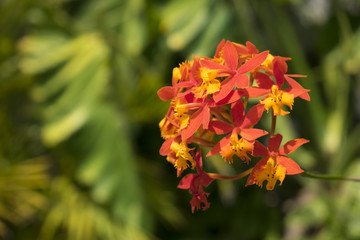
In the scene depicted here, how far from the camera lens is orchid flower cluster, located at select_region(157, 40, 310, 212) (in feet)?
1.14

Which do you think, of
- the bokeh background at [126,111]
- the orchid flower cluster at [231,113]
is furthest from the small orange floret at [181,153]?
the bokeh background at [126,111]

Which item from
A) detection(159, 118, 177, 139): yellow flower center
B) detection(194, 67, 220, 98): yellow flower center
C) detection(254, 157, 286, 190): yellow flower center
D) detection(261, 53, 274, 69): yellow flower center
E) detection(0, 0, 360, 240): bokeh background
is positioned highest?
detection(194, 67, 220, 98): yellow flower center

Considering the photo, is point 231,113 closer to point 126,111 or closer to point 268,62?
point 268,62

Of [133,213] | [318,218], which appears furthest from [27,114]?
[318,218]

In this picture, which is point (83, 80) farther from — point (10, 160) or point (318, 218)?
point (318, 218)

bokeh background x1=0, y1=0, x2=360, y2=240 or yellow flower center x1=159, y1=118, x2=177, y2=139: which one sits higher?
yellow flower center x1=159, y1=118, x2=177, y2=139

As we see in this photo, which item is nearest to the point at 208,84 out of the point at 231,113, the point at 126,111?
the point at 231,113

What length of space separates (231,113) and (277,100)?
4 centimetres

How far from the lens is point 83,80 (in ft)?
4.66

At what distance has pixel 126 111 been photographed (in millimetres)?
1497

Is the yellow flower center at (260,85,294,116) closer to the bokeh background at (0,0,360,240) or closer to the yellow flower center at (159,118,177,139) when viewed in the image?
the yellow flower center at (159,118,177,139)

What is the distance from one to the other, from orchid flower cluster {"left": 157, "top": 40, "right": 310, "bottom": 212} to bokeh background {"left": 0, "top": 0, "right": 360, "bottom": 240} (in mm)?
964

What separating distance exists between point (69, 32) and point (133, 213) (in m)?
0.62

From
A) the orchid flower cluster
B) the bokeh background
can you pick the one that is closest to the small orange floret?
the orchid flower cluster
